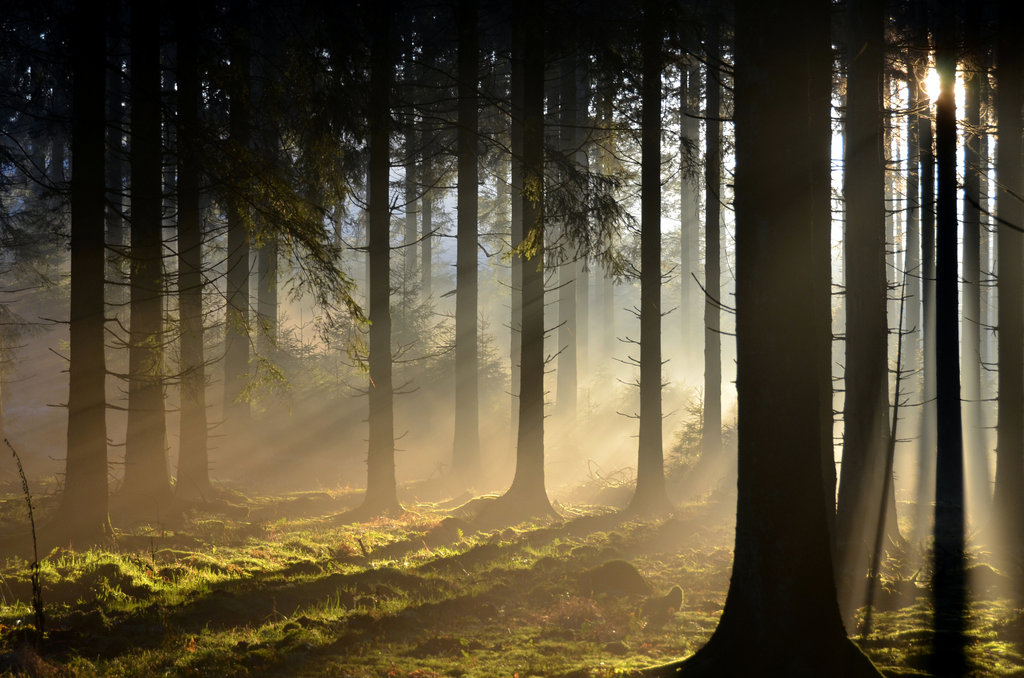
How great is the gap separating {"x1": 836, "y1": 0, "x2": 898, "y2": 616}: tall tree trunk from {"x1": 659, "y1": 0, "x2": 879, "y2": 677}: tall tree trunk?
4981 mm

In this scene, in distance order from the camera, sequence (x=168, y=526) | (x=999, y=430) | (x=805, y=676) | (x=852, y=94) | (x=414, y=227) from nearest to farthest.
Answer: (x=805, y=676), (x=852, y=94), (x=168, y=526), (x=999, y=430), (x=414, y=227)

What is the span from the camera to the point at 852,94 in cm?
926

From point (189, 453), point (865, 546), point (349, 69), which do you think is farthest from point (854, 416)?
point (189, 453)

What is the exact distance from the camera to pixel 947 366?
11.5 metres

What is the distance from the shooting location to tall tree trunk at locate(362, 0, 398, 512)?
1113cm

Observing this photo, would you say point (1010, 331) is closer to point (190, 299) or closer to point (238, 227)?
point (190, 299)

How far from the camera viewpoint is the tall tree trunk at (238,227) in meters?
8.01

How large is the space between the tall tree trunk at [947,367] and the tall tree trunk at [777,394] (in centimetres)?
376

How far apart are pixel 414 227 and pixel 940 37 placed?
22158mm

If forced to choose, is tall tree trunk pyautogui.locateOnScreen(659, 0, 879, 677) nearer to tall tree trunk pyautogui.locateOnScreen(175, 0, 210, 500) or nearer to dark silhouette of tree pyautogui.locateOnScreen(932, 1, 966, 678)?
dark silhouette of tree pyautogui.locateOnScreen(932, 1, 966, 678)

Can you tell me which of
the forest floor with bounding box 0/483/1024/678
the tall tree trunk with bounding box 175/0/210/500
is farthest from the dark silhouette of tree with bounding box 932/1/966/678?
the tall tree trunk with bounding box 175/0/210/500

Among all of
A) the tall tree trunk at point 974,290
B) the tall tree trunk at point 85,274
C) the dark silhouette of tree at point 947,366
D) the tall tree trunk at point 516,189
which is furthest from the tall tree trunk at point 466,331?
the tall tree trunk at point 974,290

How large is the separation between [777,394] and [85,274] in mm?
8078

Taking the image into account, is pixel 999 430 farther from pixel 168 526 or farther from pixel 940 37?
pixel 168 526
